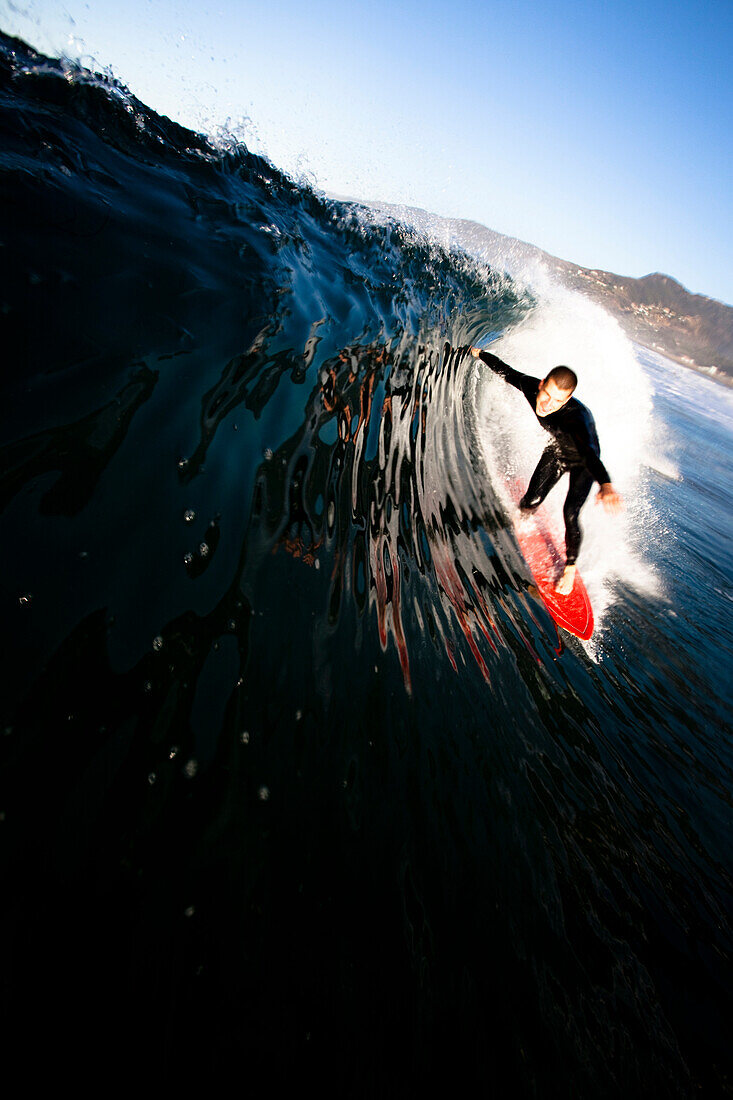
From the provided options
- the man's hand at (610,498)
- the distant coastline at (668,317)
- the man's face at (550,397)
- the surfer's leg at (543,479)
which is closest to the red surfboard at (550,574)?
the surfer's leg at (543,479)

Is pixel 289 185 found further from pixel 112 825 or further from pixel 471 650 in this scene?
pixel 112 825

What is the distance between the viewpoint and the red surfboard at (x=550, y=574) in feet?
13.8

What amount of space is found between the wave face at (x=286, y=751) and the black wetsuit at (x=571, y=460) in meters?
1.57

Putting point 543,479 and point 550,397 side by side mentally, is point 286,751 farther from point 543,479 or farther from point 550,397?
point 543,479

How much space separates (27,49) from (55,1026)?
936 cm

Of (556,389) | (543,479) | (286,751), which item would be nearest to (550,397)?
(556,389)

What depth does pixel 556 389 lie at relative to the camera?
5.04 meters

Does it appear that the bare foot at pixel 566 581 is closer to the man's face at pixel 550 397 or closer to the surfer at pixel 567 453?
the surfer at pixel 567 453

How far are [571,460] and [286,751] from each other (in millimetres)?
4952

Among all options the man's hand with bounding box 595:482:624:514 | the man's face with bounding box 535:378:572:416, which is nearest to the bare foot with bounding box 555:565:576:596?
the man's hand with bounding box 595:482:624:514

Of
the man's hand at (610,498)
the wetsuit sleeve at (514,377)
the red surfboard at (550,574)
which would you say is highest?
the wetsuit sleeve at (514,377)

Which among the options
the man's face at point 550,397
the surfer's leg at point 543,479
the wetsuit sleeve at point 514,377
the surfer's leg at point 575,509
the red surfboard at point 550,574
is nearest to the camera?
the red surfboard at point 550,574

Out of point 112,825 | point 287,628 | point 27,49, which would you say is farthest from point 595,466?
point 27,49

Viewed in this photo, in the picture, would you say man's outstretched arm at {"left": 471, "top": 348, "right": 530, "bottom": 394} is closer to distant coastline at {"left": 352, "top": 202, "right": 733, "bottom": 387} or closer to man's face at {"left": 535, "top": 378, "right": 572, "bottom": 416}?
man's face at {"left": 535, "top": 378, "right": 572, "bottom": 416}
